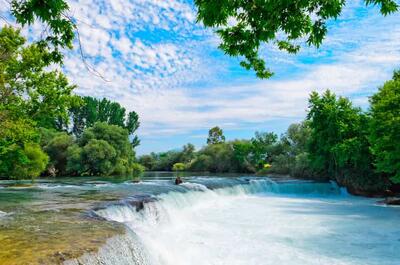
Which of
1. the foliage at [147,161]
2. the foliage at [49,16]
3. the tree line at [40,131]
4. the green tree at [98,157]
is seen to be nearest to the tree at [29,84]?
the tree line at [40,131]

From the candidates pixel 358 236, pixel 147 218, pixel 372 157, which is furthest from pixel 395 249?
pixel 372 157

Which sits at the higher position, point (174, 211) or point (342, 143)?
point (342, 143)

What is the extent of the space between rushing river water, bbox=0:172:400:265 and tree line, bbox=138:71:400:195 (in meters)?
3.81

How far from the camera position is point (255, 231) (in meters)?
13.4

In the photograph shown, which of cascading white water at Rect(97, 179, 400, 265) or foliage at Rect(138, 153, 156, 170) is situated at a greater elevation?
foliage at Rect(138, 153, 156, 170)

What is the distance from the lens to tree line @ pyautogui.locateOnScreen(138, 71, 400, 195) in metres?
19.8

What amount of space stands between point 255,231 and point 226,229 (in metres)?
1.10

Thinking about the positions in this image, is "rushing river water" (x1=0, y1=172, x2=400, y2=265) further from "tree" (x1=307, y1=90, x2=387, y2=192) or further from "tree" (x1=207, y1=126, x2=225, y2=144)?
"tree" (x1=207, y1=126, x2=225, y2=144)

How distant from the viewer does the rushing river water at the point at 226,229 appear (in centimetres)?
884

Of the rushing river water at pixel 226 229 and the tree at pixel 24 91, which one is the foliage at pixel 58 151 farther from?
the rushing river water at pixel 226 229

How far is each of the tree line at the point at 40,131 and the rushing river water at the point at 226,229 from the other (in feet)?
14.3

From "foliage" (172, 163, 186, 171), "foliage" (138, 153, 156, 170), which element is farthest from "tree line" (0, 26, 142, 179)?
"foliage" (138, 153, 156, 170)

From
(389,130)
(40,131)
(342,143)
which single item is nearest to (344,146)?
(342,143)

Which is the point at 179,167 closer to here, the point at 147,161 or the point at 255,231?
the point at 147,161
